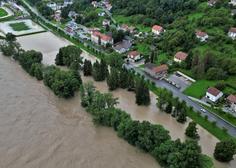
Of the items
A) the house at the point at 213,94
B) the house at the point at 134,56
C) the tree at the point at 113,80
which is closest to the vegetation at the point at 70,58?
the tree at the point at 113,80

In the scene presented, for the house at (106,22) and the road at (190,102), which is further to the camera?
the house at (106,22)

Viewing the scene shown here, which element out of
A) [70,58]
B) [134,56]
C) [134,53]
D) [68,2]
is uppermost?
[68,2]

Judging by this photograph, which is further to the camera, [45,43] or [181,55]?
[45,43]

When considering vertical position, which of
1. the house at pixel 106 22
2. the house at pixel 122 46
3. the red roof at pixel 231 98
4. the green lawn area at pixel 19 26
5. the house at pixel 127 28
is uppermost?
the house at pixel 106 22

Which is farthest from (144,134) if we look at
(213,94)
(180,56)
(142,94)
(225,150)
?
(180,56)

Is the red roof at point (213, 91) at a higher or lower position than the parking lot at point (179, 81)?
higher

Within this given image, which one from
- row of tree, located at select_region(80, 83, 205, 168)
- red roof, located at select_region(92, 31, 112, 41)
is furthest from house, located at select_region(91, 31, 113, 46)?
row of tree, located at select_region(80, 83, 205, 168)

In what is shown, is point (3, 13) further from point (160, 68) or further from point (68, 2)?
point (160, 68)

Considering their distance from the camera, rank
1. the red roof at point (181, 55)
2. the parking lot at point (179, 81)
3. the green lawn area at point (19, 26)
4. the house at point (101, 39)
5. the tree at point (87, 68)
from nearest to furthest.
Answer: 1. the parking lot at point (179, 81)
2. the tree at point (87, 68)
3. the red roof at point (181, 55)
4. the house at point (101, 39)
5. the green lawn area at point (19, 26)

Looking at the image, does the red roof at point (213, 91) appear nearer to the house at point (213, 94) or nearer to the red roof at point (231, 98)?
the house at point (213, 94)
